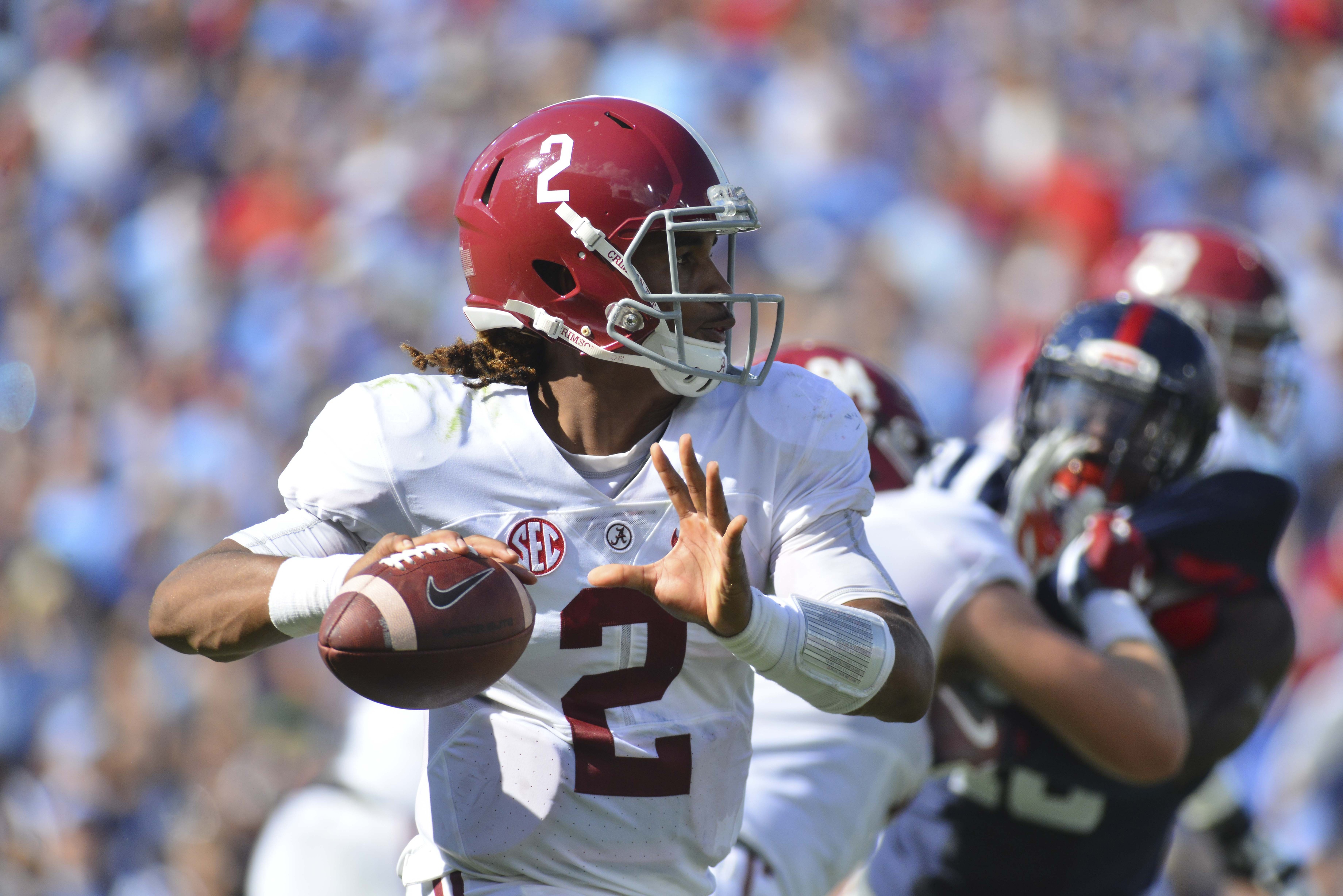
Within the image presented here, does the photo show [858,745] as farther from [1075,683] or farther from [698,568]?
[698,568]

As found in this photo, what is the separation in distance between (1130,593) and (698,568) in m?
1.66

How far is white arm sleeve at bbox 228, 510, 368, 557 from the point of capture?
186cm

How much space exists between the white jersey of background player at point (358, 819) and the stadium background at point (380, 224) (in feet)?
6.19

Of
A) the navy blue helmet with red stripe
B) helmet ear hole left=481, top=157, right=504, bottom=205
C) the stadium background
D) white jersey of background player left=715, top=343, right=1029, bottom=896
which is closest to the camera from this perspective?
helmet ear hole left=481, top=157, right=504, bottom=205

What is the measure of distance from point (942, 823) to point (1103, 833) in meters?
0.39

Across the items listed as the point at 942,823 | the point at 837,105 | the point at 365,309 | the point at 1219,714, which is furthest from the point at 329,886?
the point at 837,105

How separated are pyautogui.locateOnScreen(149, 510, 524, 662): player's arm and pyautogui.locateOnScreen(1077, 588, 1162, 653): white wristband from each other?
1548 mm

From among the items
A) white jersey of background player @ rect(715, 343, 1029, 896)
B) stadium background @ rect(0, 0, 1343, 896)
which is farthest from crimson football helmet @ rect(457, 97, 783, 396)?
stadium background @ rect(0, 0, 1343, 896)

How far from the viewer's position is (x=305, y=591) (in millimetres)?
1743

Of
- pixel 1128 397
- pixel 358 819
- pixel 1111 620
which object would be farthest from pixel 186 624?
pixel 1128 397

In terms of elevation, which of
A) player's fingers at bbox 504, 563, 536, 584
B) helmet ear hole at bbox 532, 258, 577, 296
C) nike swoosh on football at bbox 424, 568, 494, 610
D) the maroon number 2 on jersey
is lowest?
the maroon number 2 on jersey

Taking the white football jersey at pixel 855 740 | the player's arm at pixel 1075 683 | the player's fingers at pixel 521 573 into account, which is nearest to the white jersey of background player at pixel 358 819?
the white football jersey at pixel 855 740

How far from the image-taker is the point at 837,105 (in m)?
7.63

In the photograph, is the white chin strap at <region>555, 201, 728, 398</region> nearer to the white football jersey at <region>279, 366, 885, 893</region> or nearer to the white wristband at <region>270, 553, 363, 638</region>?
the white football jersey at <region>279, 366, 885, 893</region>
